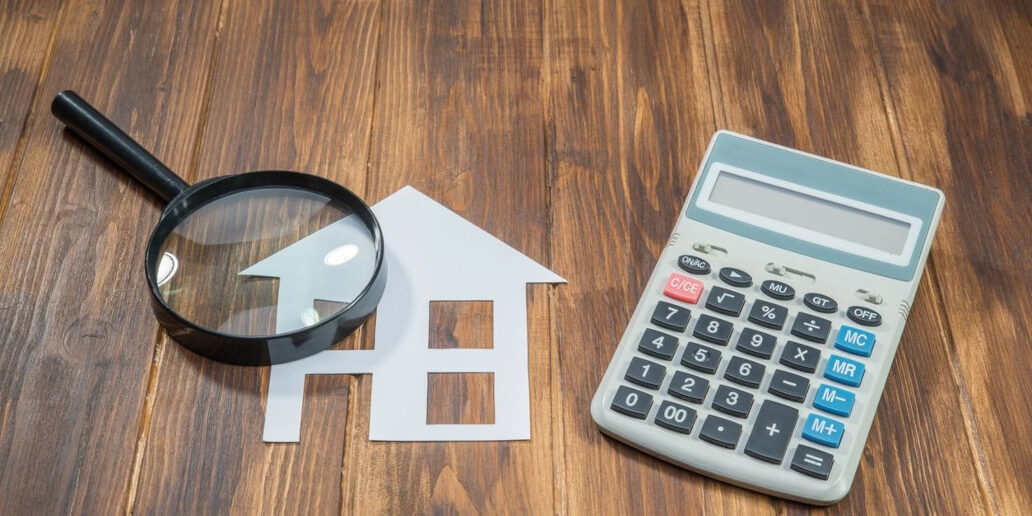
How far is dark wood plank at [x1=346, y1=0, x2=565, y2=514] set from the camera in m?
0.67

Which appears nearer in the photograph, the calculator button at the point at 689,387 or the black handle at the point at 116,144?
the calculator button at the point at 689,387

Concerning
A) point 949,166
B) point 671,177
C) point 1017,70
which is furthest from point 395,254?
point 1017,70

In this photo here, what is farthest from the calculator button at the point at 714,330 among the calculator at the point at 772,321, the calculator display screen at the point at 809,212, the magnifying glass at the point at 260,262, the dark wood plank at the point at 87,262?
the dark wood plank at the point at 87,262

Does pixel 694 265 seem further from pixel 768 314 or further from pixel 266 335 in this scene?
pixel 266 335

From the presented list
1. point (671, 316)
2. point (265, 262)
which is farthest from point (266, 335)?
point (671, 316)

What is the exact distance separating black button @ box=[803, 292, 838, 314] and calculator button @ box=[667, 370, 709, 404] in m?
0.10

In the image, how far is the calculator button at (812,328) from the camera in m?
0.70

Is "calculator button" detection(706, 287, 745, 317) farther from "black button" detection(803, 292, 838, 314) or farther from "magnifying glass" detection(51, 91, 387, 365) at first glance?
"magnifying glass" detection(51, 91, 387, 365)

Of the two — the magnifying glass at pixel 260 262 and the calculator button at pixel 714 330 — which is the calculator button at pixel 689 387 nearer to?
the calculator button at pixel 714 330

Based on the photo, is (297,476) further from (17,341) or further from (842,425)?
(842,425)

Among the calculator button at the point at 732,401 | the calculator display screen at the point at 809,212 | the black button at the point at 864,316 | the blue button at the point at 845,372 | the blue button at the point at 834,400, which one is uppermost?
the calculator display screen at the point at 809,212

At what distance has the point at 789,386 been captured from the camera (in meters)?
0.67

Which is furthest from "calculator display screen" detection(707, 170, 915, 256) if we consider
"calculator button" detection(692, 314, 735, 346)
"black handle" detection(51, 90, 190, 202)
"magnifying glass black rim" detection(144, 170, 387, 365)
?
"black handle" detection(51, 90, 190, 202)

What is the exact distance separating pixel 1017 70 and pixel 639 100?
0.36m
